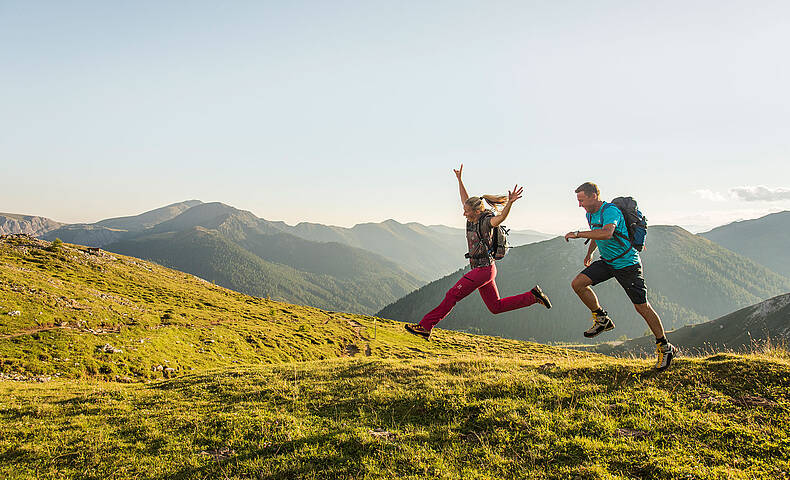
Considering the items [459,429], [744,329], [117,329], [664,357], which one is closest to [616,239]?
[664,357]

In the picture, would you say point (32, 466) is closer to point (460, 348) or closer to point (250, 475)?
point (250, 475)

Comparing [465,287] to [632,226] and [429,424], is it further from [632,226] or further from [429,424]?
[632,226]

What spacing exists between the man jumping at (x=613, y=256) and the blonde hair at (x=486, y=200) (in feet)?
6.37

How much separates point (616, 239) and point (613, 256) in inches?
17.2

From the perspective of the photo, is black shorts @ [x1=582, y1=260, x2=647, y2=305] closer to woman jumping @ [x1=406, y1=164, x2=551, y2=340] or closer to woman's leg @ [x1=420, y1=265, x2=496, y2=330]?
woman jumping @ [x1=406, y1=164, x2=551, y2=340]

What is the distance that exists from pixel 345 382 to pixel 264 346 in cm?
4027

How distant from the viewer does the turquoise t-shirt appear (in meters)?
8.58

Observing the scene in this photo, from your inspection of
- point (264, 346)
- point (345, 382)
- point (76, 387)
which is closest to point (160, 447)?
point (345, 382)

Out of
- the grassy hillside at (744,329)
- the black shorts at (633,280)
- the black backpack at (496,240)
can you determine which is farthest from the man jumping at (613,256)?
the grassy hillside at (744,329)

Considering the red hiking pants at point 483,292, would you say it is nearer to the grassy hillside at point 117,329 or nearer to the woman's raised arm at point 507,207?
the woman's raised arm at point 507,207

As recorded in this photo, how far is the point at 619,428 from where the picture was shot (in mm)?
7395

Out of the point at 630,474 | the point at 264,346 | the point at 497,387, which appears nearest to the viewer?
the point at 630,474

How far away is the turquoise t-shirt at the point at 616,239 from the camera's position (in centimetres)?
858

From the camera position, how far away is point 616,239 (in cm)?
868
